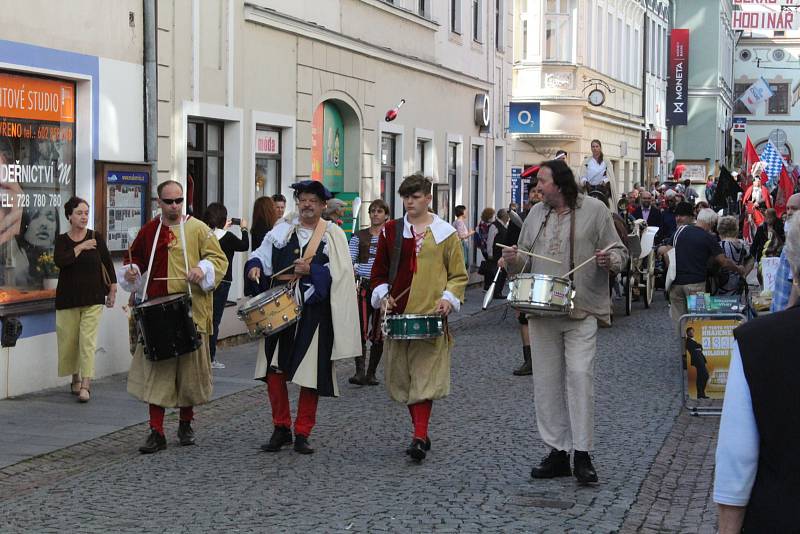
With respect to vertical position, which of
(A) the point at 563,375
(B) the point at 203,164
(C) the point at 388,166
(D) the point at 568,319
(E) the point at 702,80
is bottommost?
(A) the point at 563,375

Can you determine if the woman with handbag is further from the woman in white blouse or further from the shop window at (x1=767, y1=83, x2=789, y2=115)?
the shop window at (x1=767, y1=83, x2=789, y2=115)

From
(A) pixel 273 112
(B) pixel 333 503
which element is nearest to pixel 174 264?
(B) pixel 333 503

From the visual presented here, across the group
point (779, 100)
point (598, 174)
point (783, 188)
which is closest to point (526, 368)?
point (598, 174)

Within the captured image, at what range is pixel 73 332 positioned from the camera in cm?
1164

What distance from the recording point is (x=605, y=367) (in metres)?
14.3

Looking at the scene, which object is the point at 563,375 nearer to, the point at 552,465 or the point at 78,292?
the point at 552,465

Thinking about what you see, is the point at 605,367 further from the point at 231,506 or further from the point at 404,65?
the point at 404,65

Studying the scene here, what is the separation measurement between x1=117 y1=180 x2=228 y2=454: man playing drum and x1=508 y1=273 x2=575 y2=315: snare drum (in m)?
2.28

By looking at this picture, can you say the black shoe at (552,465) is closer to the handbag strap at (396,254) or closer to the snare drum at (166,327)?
the handbag strap at (396,254)

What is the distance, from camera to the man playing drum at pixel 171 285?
355 inches

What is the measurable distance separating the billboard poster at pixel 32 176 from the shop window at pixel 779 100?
303 ft

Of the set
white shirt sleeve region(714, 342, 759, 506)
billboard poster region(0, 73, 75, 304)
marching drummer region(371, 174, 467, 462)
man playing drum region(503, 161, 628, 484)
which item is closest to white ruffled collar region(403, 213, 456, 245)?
marching drummer region(371, 174, 467, 462)

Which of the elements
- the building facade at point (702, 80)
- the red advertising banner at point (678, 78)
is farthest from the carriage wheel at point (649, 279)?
the building facade at point (702, 80)

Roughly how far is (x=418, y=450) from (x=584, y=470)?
119 cm
